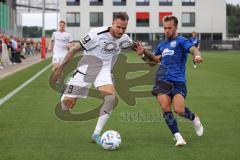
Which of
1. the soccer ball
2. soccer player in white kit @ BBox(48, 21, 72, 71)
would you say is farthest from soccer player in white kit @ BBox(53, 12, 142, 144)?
soccer player in white kit @ BBox(48, 21, 72, 71)

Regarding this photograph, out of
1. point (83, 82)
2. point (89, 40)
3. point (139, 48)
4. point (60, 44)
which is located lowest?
point (83, 82)

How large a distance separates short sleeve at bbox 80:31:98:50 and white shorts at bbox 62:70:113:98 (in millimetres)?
501

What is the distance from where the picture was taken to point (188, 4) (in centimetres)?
8719

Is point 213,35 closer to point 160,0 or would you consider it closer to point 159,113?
point 160,0

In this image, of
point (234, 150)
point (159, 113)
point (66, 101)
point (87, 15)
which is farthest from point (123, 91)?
point (87, 15)

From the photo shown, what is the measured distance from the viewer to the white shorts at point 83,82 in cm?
921

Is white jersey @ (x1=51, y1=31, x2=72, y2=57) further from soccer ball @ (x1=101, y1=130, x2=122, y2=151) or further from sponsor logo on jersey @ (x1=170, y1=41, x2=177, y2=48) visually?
soccer ball @ (x1=101, y1=130, x2=122, y2=151)

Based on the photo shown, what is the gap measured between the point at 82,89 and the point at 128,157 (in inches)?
72.9

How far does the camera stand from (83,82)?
9.37 metres

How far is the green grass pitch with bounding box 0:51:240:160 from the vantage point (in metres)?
8.29

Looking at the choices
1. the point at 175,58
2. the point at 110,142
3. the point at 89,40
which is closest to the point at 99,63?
the point at 89,40

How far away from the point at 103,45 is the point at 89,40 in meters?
0.24

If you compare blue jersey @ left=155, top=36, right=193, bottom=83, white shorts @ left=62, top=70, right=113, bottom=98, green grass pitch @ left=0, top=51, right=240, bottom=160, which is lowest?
green grass pitch @ left=0, top=51, right=240, bottom=160

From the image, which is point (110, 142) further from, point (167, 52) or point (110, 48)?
point (167, 52)
